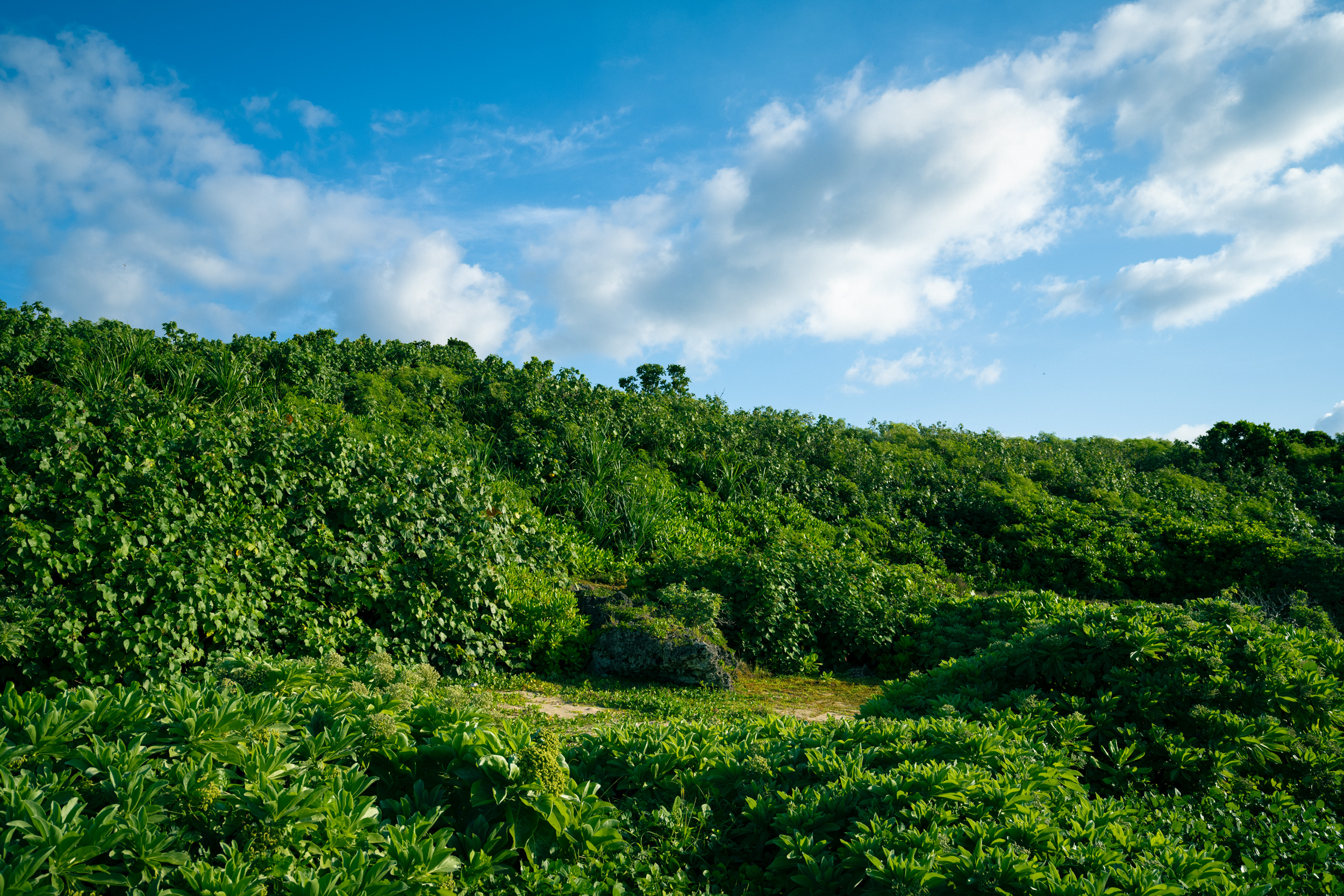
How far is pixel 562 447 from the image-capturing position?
1407 cm

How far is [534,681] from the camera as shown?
25.0 ft

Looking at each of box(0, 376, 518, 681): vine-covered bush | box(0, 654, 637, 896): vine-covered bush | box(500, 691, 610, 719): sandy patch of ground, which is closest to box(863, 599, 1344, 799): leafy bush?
box(500, 691, 610, 719): sandy patch of ground

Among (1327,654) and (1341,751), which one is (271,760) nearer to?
(1341,751)

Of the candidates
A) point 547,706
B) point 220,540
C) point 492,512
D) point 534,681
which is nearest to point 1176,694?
point 547,706

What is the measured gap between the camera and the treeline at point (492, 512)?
225 inches

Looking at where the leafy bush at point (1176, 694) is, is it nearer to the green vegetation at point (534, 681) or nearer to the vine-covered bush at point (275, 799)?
the green vegetation at point (534, 681)

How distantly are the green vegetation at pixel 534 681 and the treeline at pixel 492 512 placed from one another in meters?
0.05

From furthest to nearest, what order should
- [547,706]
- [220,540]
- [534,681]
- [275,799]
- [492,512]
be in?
[492,512] < [534,681] < [547,706] < [220,540] < [275,799]

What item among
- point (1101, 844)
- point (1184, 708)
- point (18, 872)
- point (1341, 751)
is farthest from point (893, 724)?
point (18, 872)

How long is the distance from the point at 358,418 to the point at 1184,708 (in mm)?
11129

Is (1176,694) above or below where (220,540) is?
below

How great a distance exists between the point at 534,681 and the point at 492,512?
2.15 metres

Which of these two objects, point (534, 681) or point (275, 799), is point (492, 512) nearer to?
point (534, 681)

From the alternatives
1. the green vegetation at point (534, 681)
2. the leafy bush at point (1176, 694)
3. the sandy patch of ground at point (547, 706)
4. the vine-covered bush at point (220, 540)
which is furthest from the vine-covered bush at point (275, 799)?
the leafy bush at point (1176, 694)
